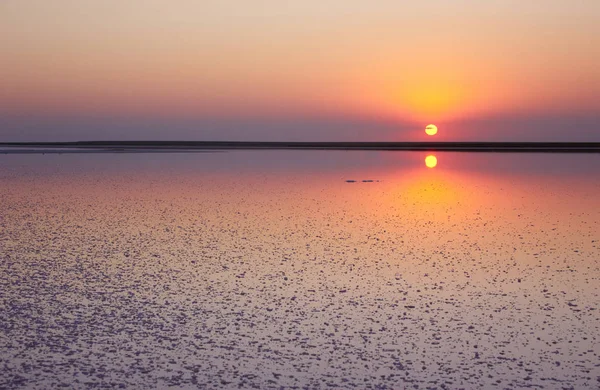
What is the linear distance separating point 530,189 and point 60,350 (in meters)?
21.7

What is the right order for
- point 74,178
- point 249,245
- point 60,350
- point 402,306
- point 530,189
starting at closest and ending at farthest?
point 60,350 → point 402,306 → point 249,245 → point 530,189 → point 74,178

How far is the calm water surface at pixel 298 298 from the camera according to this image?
5.96 m

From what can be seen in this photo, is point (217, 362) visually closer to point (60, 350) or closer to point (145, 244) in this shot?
point (60, 350)

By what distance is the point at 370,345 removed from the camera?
666 cm

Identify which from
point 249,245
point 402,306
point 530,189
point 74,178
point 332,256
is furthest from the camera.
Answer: point 74,178

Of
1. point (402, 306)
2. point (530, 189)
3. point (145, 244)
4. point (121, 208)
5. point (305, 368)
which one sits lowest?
point (305, 368)

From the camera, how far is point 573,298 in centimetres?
855

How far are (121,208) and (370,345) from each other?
13.0 m

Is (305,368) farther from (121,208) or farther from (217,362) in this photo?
(121,208)

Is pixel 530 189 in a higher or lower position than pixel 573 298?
higher

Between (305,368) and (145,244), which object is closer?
(305,368)

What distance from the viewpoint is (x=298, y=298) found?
848 cm

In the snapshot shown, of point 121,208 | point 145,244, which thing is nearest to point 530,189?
point 121,208

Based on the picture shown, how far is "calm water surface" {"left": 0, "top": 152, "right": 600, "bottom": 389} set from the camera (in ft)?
19.6
